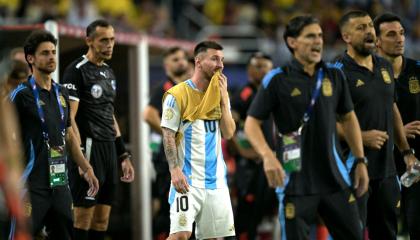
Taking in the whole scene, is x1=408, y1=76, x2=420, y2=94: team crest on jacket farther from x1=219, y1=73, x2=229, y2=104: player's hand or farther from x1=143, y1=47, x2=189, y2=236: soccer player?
x1=143, y1=47, x2=189, y2=236: soccer player

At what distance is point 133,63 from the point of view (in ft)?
44.1

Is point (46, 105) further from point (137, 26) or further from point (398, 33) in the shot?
point (137, 26)

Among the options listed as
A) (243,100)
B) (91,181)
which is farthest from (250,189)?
(91,181)

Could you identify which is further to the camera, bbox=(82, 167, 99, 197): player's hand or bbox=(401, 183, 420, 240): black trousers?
bbox=(401, 183, 420, 240): black trousers

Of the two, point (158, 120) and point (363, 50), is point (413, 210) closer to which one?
point (363, 50)

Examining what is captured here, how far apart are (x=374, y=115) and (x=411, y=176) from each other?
776 mm

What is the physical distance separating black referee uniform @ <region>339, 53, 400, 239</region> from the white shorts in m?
1.27

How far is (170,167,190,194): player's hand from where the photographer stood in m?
7.97

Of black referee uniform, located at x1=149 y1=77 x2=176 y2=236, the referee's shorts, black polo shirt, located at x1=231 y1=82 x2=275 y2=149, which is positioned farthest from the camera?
black polo shirt, located at x1=231 y1=82 x2=275 y2=149

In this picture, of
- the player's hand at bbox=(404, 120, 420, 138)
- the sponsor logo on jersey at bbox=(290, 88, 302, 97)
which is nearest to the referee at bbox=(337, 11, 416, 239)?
the player's hand at bbox=(404, 120, 420, 138)

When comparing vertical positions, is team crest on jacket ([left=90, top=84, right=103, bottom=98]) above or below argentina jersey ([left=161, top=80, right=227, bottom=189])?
above

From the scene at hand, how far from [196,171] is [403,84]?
2435mm

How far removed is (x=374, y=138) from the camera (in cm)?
855

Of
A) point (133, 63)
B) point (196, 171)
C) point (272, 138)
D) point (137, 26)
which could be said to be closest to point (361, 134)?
point (196, 171)
